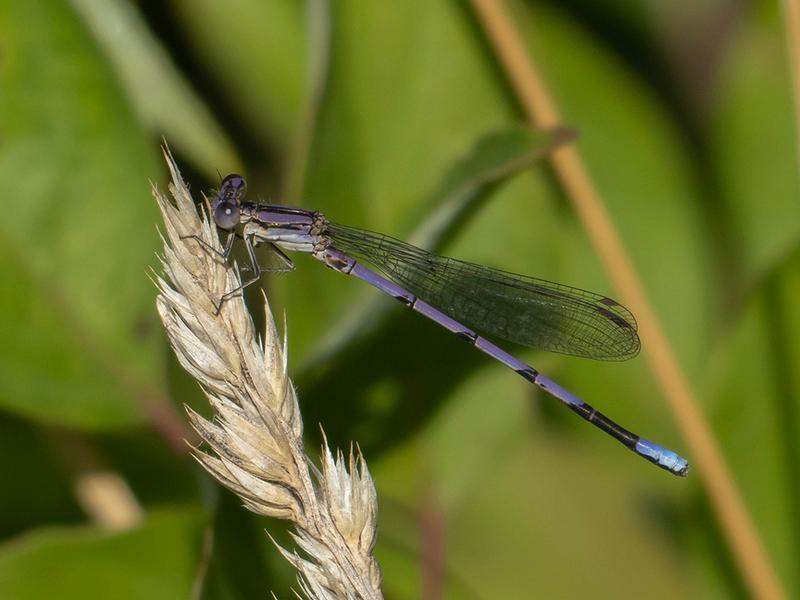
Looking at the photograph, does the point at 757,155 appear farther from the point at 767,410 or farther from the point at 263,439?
the point at 263,439

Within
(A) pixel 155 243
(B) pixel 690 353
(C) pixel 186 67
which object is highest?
(B) pixel 690 353

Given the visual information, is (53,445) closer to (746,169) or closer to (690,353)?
(690,353)

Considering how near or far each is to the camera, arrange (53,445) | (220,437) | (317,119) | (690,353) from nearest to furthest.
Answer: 1. (220,437)
2. (317,119)
3. (53,445)
4. (690,353)

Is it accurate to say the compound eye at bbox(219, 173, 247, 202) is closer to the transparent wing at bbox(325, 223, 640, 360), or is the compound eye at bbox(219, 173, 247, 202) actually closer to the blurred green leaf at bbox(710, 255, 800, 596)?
the transparent wing at bbox(325, 223, 640, 360)

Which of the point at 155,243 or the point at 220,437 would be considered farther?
the point at 155,243

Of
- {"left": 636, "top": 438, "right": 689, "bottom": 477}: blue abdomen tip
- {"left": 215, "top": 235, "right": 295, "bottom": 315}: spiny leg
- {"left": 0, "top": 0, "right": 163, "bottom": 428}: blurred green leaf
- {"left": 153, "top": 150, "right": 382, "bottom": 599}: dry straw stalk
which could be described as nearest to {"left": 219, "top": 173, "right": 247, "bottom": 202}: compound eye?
{"left": 215, "top": 235, "right": 295, "bottom": 315}: spiny leg

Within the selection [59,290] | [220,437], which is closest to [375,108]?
[59,290]

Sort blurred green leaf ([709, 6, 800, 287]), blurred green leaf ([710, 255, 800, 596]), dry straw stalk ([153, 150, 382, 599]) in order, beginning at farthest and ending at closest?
blurred green leaf ([709, 6, 800, 287]) → blurred green leaf ([710, 255, 800, 596]) → dry straw stalk ([153, 150, 382, 599])

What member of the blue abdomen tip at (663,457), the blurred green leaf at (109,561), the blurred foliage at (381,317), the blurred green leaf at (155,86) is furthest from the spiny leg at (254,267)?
the blue abdomen tip at (663,457)
